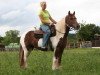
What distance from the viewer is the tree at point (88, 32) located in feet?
331

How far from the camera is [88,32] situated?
10738 cm

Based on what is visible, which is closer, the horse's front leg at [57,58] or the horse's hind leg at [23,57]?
the horse's front leg at [57,58]

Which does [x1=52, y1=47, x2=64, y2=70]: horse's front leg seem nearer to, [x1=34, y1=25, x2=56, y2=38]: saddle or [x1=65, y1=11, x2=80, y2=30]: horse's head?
[x1=34, y1=25, x2=56, y2=38]: saddle

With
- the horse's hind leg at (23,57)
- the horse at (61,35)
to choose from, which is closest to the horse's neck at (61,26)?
the horse at (61,35)

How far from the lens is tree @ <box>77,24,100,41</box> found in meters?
101

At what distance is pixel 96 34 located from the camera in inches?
4535

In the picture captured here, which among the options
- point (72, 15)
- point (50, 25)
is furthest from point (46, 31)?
point (72, 15)

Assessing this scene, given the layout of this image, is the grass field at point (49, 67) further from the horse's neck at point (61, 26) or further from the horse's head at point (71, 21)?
the horse's head at point (71, 21)

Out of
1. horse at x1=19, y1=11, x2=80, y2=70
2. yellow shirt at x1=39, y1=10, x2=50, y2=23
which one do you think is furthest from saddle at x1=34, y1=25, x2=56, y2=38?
yellow shirt at x1=39, y1=10, x2=50, y2=23

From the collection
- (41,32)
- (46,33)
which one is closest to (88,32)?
(41,32)

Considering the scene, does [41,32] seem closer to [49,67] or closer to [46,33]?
[46,33]

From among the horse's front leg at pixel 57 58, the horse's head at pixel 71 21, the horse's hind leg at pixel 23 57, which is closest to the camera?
the horse's head at pixel 71 21

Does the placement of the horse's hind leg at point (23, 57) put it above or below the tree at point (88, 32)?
below

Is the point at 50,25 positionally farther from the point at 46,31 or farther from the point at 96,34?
the point at 96,34
